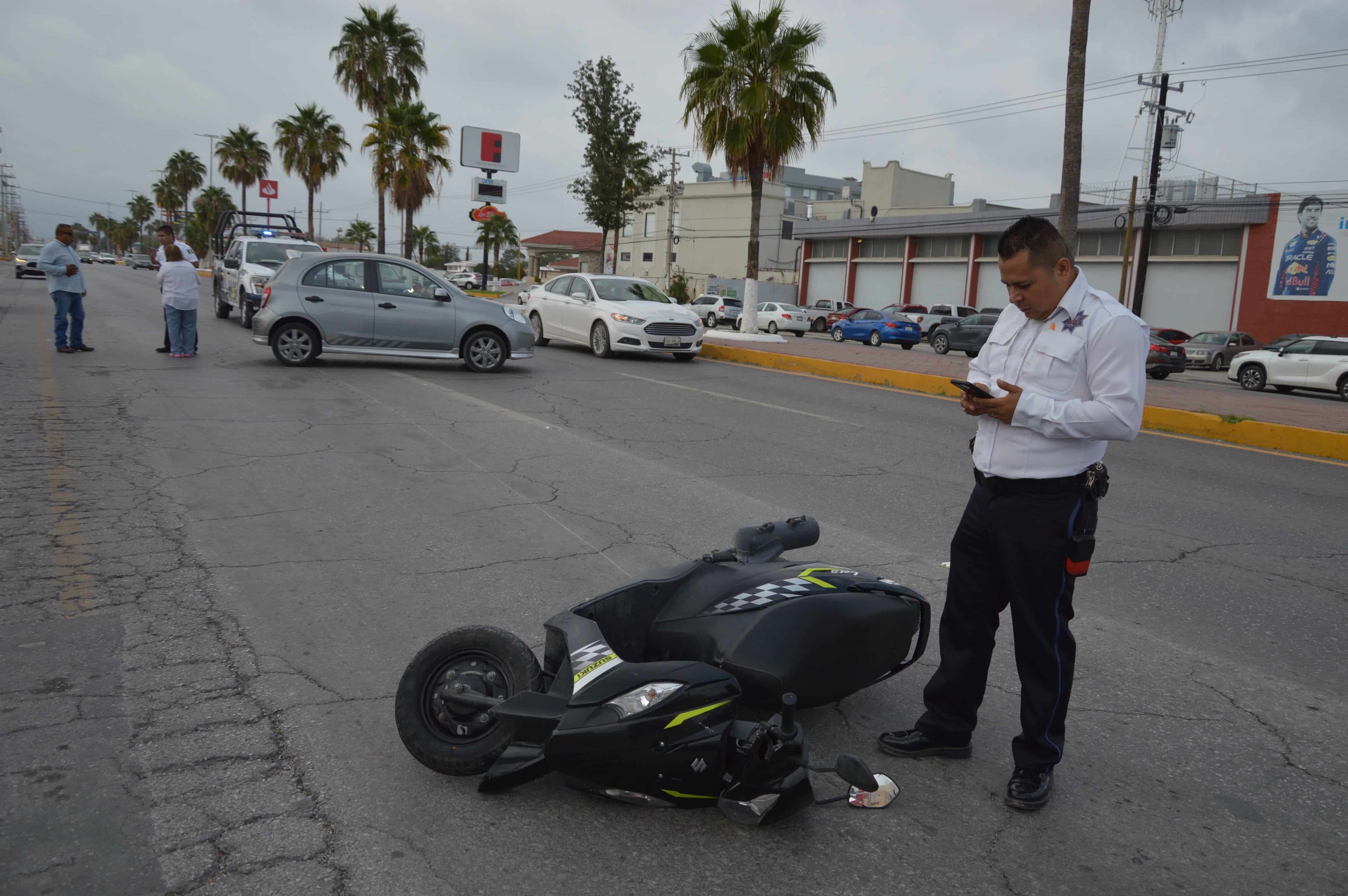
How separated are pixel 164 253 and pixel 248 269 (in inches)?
251

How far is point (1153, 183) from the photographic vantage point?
36.7m

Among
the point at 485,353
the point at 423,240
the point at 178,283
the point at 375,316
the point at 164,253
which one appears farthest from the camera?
the point at 423,240

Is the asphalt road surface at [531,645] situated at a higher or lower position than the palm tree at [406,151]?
lower

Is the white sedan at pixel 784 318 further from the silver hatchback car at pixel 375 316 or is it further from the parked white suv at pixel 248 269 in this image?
the silver hatchback car at pixel 375 316

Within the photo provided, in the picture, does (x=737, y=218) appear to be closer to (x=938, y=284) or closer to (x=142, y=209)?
(x=938, y=284)

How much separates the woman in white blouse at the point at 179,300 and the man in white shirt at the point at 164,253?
0.03 meters

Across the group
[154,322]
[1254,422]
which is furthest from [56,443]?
[154,322]

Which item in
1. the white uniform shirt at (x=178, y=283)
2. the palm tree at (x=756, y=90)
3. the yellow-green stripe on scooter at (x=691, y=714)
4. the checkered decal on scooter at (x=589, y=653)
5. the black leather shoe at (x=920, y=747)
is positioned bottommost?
the black leather shoe at (x=920, y=747)

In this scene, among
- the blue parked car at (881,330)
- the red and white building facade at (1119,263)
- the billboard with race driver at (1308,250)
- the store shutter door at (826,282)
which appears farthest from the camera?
the store shutter door at (826,282)

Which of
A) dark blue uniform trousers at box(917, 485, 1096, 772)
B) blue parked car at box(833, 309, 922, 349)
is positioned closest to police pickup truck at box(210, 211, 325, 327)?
Result: dark blue uniform trousers at box(917, 485, 1096, 772)

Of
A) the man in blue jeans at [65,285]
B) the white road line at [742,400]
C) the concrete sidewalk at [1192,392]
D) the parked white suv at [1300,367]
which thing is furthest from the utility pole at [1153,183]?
the man in blue jeans at [65,285]

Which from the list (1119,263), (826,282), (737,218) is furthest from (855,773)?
(737,218)

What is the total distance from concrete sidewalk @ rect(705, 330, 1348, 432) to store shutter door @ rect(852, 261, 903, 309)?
22.9 m

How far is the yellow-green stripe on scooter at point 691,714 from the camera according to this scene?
2.68 metres
